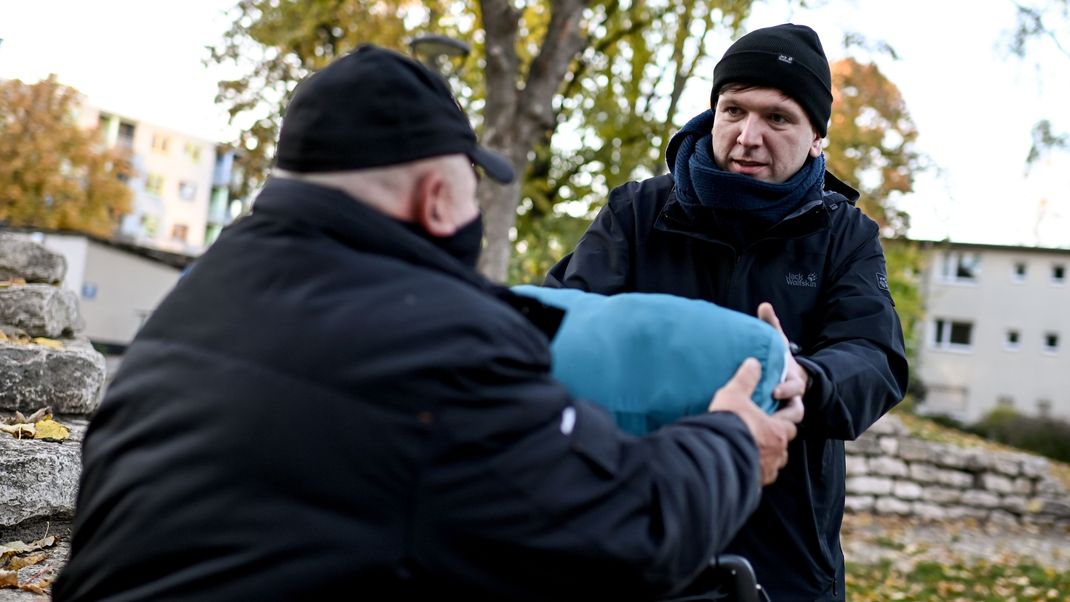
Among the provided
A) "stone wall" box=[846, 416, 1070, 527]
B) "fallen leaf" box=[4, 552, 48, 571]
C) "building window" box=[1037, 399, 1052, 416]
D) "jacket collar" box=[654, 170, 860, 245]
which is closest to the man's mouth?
"jacket collar" box=[654, 170, 860, 245]

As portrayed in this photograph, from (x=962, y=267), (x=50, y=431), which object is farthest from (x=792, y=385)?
(x=962, y=267)

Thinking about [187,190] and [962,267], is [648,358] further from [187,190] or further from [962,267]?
[187,190]

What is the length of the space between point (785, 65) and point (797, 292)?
56cm

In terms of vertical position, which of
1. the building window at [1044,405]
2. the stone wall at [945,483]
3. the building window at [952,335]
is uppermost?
the building window at [952,335]

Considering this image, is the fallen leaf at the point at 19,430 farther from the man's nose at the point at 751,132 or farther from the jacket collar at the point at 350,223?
the man's nose at the point at 751,132

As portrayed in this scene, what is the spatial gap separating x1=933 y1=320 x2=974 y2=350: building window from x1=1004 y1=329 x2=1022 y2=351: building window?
157 cm

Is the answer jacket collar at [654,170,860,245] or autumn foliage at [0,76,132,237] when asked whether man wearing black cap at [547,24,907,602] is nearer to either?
jacket collar at [654,170,860,245]

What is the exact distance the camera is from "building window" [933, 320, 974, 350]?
49.5 m

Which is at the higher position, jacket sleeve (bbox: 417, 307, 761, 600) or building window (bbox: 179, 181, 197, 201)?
building window (bbox: 179, 181, 197, 201)

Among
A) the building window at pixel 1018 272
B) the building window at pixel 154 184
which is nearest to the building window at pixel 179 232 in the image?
the building window at pixel 154 184

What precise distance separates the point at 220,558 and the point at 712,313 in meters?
0.88

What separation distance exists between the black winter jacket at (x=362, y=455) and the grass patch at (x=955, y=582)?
309 inches

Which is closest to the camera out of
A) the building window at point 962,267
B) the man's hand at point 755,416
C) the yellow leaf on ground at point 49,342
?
the man's hand at point 755,416

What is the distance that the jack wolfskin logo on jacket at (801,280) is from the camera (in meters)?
2.43
